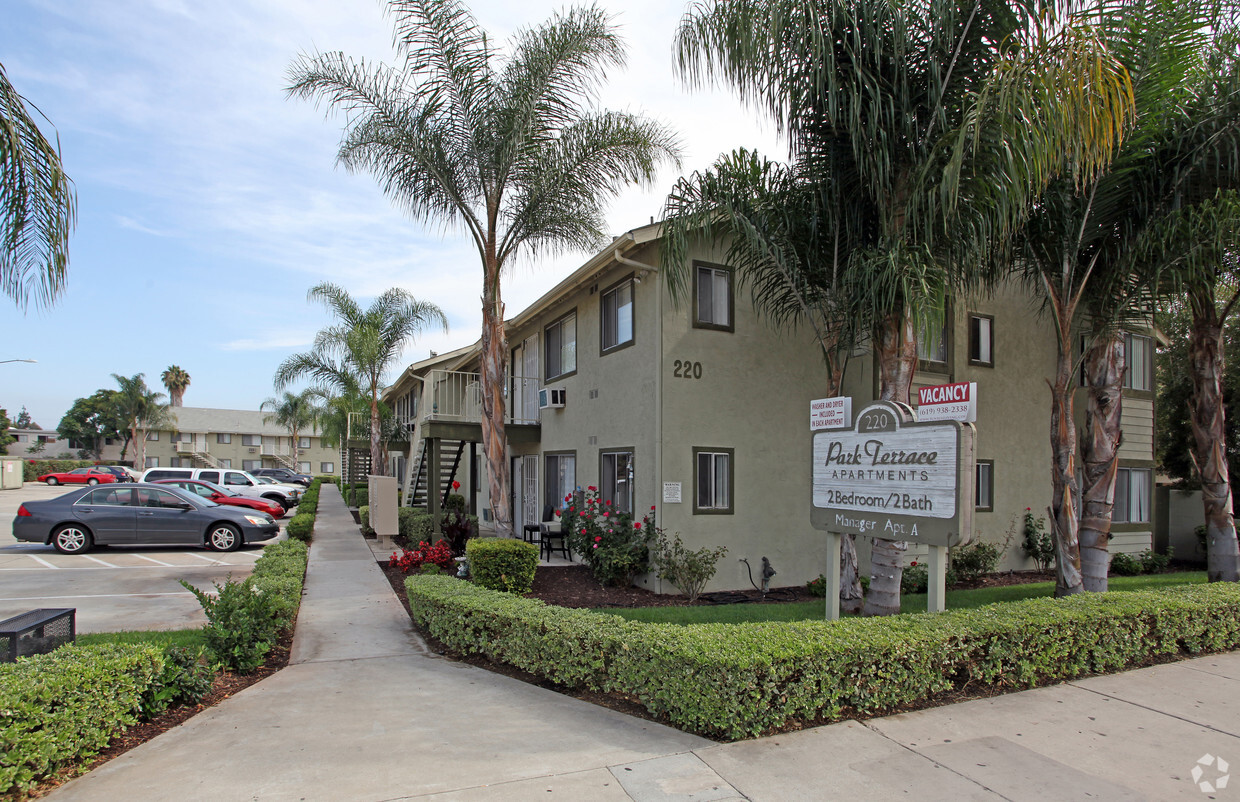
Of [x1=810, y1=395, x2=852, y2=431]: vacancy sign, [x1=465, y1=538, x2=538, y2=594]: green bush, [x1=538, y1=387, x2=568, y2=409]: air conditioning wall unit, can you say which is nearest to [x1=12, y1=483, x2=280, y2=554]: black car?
[x1=538, y1=387, x2=568, y2=409]: air conditioning wall unit

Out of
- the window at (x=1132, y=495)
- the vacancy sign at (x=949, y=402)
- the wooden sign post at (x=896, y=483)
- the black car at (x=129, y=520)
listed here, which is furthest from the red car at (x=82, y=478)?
the window at (x=1132, y=495)

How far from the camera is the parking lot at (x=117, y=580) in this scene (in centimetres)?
906

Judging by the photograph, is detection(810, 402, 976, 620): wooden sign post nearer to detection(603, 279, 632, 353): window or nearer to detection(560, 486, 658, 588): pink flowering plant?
detection(560, 486, 658, 588): pink flowering plant

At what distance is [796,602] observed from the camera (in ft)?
34.3

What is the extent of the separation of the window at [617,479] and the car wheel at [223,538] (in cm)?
867

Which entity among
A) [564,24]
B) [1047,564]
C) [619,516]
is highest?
[564,24]

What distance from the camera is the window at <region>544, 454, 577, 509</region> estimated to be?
1439cm

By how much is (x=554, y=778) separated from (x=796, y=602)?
22.9ft

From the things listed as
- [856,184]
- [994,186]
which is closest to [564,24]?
[856,184]

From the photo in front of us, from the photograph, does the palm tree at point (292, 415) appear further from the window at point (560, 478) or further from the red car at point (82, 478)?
the window at point (560, 478)

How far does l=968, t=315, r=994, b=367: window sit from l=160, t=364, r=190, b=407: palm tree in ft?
283

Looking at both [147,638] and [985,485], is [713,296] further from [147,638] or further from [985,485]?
[147,638]

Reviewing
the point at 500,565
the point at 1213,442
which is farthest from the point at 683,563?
the point at 1213,442

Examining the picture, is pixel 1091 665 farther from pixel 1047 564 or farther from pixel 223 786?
pixel 1047 564
